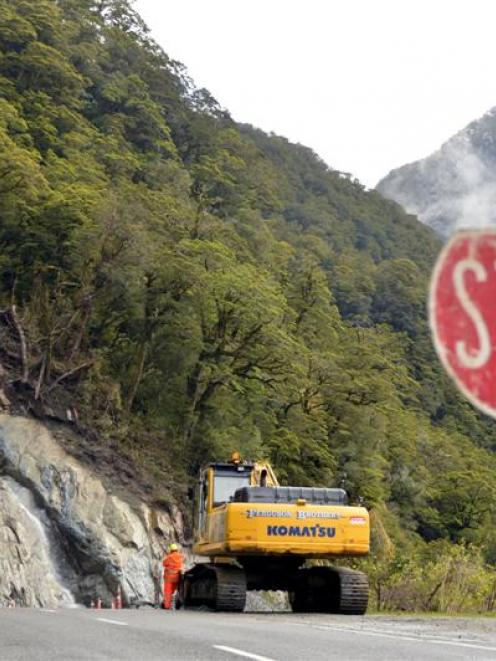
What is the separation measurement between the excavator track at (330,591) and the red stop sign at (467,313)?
17.2 meters

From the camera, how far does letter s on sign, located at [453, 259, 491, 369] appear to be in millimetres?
1681

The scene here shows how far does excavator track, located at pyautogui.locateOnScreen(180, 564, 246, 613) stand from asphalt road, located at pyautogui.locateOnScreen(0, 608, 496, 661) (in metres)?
3.79

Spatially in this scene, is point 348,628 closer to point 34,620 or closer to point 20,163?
point 34,620

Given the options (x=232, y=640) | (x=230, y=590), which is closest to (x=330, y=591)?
(x=230, y=590)

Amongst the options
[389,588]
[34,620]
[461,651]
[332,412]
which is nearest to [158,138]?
[332,412]

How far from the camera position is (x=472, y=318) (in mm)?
1700

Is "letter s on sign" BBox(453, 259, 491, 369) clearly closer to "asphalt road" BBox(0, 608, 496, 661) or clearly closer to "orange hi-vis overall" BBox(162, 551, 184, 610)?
"asphalt road" BBox(0, 608, 496, 661)

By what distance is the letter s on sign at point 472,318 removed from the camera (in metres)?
1.68

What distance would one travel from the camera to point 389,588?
979 inches

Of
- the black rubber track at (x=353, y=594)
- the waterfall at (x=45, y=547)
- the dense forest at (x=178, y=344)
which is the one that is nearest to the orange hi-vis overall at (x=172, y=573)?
the black rubber track at (x=353, y=594)

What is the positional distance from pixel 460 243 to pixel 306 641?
9.04 m

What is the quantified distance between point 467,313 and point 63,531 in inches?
1256

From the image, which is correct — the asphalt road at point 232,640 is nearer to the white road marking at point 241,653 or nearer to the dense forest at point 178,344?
the white road marking at point 241,653

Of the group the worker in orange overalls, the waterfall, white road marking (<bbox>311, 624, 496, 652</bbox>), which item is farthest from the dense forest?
white road marking (<bbox>311, 624, 496, 652</bbox>)
